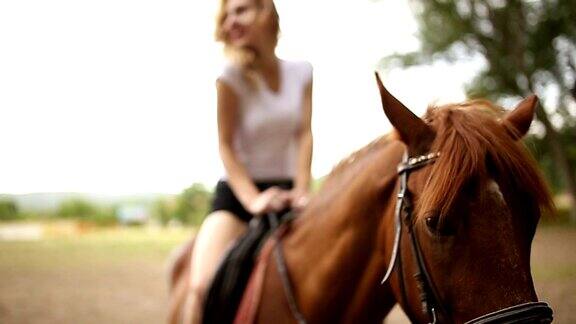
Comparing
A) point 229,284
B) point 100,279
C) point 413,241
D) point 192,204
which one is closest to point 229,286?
point 229,284

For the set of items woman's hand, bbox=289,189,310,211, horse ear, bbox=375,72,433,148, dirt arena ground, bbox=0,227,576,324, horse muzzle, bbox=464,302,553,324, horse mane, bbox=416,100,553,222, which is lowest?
dirt arena ground, bbox=0,227,576,324

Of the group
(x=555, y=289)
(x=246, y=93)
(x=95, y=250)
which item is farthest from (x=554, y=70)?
(x=246, y=93)

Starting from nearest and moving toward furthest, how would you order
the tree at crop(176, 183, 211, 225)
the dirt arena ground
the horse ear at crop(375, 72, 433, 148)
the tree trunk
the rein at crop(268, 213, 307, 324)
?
1. the horse ear at crop(375, 72, 433, 148)
2. the rein at crop(268, 213, 307, 324)
3. the dirt arena ground
4. the tree trunk
5. the tree at crop(176, 183, 211, 225)

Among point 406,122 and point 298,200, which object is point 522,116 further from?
point 298,200

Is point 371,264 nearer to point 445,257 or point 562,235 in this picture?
point 445,257

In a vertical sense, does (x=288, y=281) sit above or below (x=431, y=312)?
below

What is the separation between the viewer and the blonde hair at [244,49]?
8.40ft

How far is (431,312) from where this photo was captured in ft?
5.11

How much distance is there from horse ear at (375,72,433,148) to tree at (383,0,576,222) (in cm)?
1645

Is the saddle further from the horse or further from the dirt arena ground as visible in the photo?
the dirt arena ground

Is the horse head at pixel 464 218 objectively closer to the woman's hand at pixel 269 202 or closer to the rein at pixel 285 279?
the rein at pixel 285 279

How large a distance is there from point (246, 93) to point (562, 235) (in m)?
17.5

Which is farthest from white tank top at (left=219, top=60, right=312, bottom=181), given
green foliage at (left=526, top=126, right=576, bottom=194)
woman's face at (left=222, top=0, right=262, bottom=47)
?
green foliage at (left=526, top=126, right=576, bottom=194)

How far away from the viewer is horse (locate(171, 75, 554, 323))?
4.78 ft
